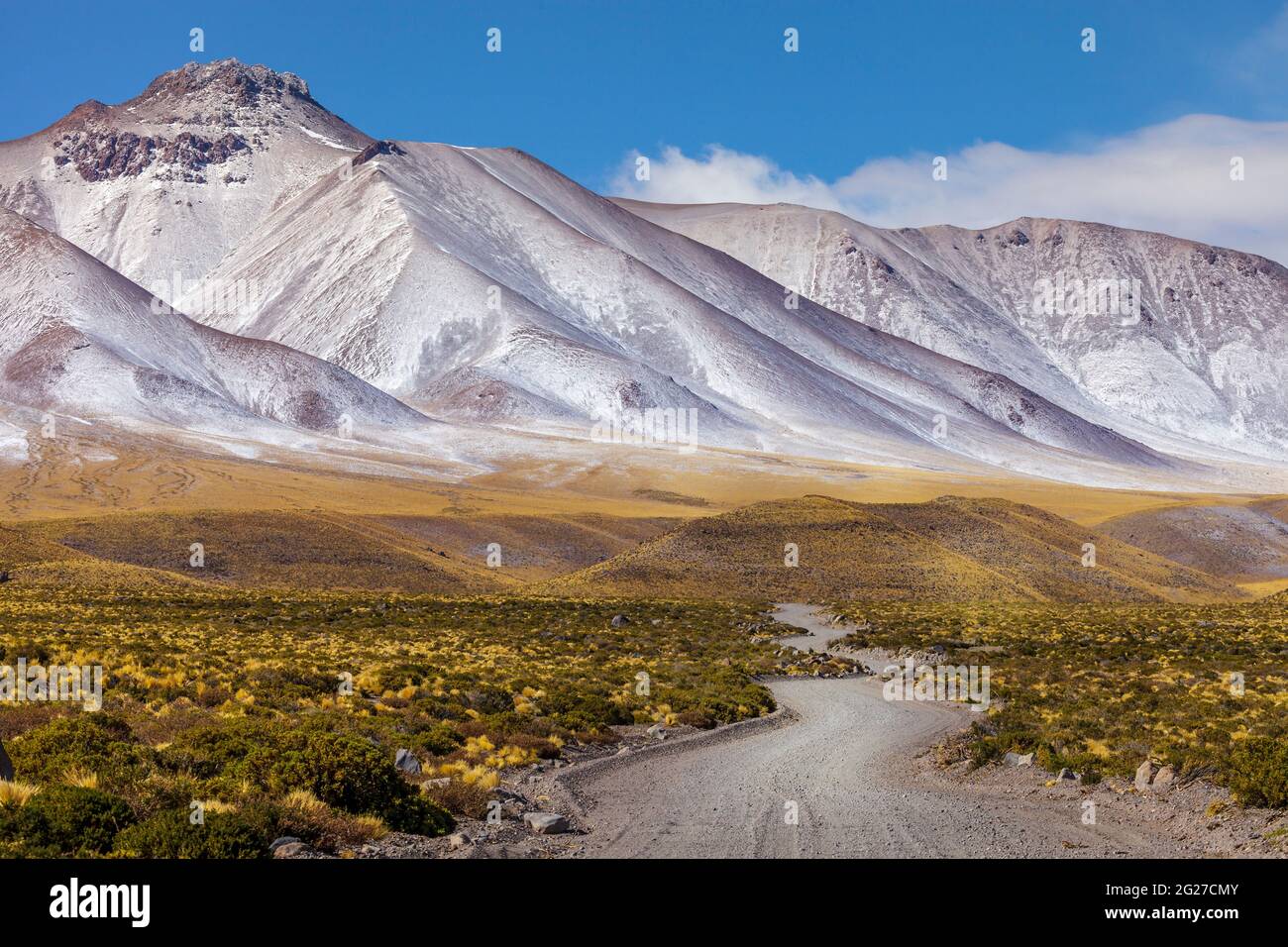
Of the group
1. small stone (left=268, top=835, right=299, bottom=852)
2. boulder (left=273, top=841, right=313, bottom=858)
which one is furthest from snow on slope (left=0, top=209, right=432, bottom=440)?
boulder (left=273, top=841, right=313, bottom=858)

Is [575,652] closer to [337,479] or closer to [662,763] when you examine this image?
[662,763]

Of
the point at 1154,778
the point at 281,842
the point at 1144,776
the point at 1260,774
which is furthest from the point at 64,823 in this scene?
the point at 1154,778

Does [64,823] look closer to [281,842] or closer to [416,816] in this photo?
[281,842]

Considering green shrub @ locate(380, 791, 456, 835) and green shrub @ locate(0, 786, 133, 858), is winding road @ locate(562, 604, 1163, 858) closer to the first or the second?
green shrub @ locate(380, 791, 456, 835)

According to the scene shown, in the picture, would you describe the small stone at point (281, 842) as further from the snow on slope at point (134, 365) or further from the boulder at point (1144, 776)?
the snow on slope at point (134, 365)

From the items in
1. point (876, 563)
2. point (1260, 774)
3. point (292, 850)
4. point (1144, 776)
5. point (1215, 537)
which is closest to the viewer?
point (292, 850)
